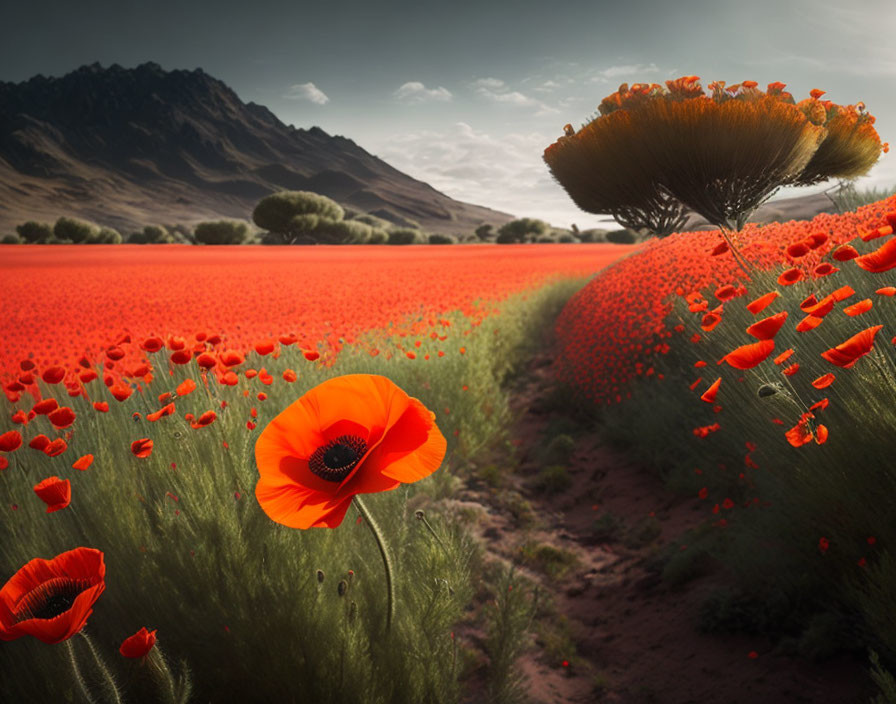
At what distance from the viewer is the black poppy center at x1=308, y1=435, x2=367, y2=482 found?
4.45 ft

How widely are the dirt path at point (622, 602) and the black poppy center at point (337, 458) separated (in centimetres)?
242

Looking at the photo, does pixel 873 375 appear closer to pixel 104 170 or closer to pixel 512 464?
pixel 512 464

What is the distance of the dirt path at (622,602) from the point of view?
2895 mm

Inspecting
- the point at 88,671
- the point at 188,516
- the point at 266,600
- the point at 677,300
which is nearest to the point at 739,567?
the point at 266,600

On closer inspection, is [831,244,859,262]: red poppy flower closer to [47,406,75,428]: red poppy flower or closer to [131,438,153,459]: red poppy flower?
[131,438,153,459]: red poppy flower

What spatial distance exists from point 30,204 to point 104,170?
7047 cm

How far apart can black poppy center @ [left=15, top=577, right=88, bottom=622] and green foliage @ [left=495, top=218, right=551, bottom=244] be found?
53554 mm

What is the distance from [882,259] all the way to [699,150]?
8519 mm

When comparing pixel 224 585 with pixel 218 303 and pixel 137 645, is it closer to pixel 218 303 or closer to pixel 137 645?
pixel 137 645

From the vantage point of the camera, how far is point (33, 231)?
39812 millimetres

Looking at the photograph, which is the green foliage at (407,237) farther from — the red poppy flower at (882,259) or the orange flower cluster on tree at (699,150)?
the red poppy flower at (882,259)

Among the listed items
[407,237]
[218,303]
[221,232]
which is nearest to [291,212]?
[221,232]

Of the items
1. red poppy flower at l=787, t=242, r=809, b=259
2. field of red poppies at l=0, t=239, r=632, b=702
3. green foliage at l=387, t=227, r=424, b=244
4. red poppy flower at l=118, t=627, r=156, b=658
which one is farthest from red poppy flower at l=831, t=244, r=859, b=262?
green foliage at l=387, t=227, r=424, b=244

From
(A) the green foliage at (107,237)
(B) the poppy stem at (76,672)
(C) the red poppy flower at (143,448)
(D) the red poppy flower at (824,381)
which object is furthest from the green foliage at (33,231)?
(D) the red poppy flower at (824,381)
